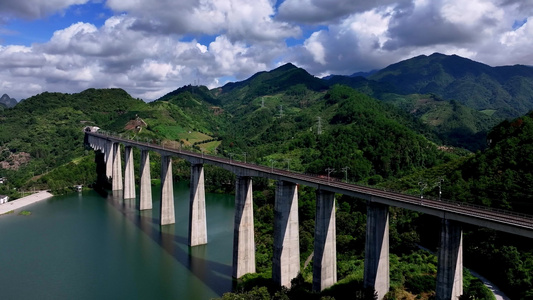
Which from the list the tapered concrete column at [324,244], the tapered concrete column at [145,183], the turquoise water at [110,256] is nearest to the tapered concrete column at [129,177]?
the turquoise water at [110,256]

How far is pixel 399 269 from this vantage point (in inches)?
Answer: 1572

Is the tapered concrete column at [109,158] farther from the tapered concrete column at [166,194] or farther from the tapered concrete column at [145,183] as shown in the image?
the tapered concrete column at [166,194]

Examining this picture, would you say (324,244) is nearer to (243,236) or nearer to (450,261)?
(243,236)

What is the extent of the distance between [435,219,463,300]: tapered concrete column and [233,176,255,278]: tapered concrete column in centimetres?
2412

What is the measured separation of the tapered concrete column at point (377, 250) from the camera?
34.3m

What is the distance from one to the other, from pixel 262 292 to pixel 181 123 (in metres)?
158

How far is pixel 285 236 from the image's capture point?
42469 millimetres

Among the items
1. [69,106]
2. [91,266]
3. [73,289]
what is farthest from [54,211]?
[69,106]

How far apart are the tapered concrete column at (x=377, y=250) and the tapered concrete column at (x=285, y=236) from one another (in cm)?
1000

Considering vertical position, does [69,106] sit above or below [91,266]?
above

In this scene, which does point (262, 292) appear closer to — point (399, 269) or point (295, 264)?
point (295, 264)

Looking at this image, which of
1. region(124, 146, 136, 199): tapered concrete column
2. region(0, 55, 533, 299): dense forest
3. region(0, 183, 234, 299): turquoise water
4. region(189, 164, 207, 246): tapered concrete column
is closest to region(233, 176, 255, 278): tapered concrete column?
region(0, 55, 533, 299): dense forest

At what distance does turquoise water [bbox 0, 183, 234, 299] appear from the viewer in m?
44.3

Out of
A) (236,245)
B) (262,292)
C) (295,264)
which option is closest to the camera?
(262,292)
